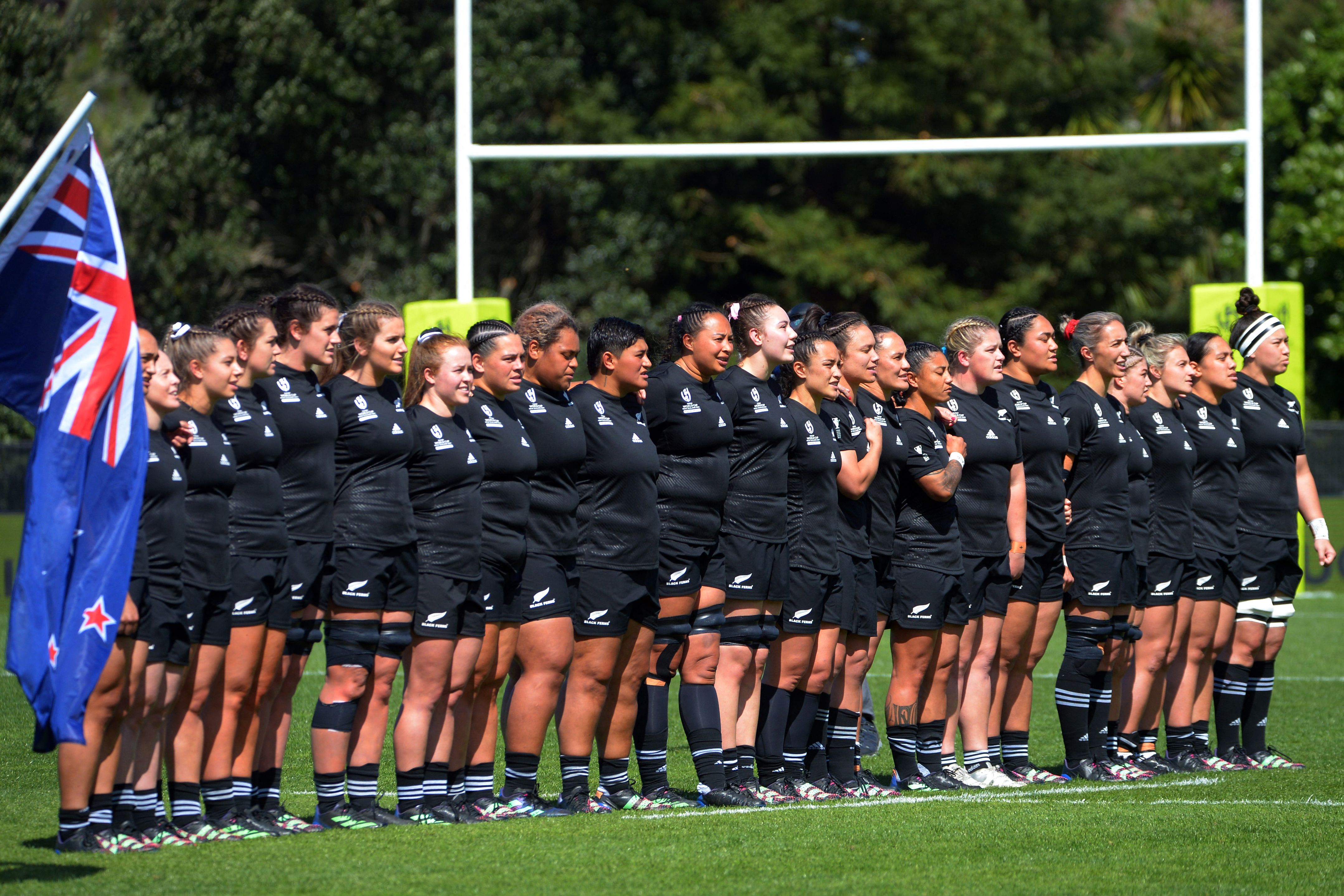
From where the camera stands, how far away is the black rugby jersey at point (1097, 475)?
8.56 m

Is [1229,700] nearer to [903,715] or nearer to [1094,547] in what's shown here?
[1094,547]

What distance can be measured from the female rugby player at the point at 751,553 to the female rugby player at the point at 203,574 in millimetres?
2074

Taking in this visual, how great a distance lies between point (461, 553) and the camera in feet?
22.7

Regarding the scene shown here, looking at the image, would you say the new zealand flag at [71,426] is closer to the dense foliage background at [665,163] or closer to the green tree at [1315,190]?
the dense foliage background at [665,163]

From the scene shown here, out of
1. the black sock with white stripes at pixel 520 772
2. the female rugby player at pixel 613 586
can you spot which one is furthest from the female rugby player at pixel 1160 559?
the black sock with white stripes at pixel 520 772

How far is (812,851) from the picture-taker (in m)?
6.39

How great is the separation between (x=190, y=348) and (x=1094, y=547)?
4403 millimetres

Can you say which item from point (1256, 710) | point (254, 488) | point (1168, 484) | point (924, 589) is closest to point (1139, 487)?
point (1168, 484)

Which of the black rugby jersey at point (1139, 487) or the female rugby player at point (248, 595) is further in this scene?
the black rugby jersey at point (1139, 487)

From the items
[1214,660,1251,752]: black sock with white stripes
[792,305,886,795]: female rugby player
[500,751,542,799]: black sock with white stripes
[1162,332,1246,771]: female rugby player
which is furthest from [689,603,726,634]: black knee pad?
[1214,660,1251,752]: black sock with white stripes

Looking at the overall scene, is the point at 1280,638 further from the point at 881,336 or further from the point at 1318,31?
the point at 1318,31

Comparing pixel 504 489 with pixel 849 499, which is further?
pixel 849 499

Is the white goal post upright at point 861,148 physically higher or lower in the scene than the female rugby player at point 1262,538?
higher

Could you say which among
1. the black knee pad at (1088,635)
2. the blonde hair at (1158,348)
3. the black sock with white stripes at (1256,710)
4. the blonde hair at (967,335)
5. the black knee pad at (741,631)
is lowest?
the black sock with white stripes at (1256,710)
